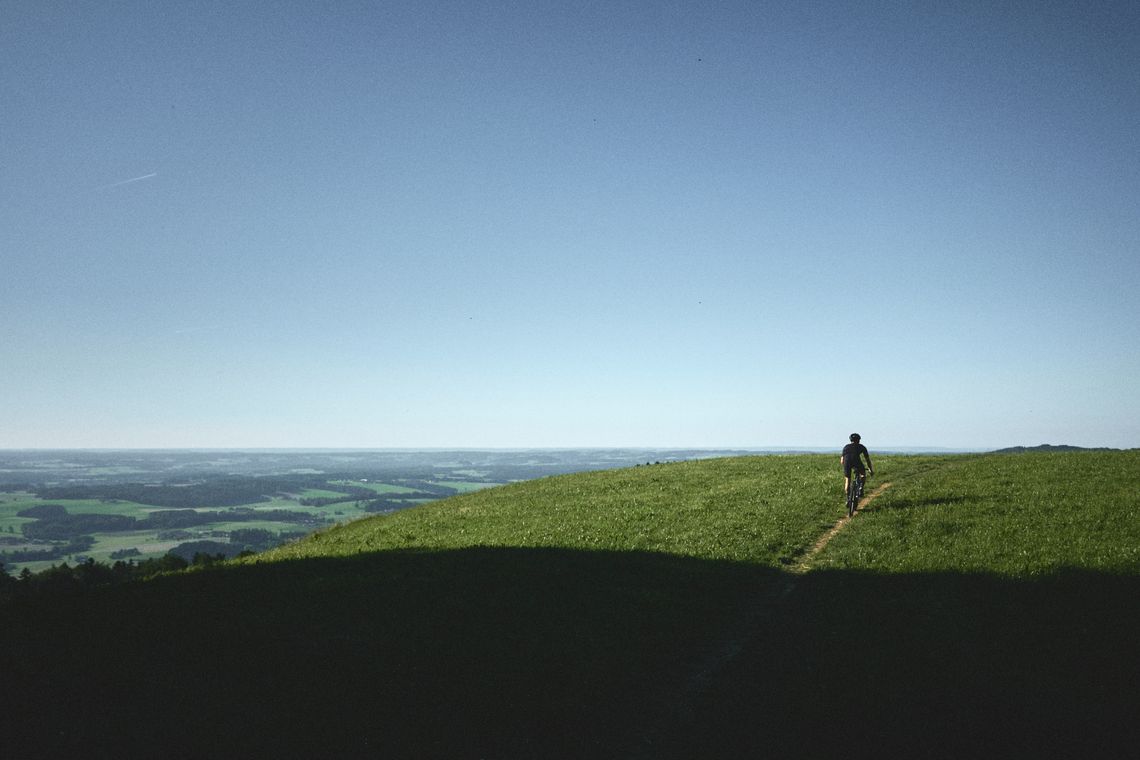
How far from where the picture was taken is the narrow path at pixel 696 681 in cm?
877

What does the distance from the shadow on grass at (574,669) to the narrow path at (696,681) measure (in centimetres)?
8

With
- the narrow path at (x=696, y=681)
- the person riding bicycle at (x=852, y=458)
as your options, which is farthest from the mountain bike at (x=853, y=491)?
the narrow path at (x=696, y=681)

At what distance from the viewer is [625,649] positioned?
39.0 feet

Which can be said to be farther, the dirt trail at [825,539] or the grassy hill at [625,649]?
the dirt trail at [825,539]

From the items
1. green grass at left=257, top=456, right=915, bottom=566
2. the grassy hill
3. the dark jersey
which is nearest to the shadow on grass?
the grassy hill

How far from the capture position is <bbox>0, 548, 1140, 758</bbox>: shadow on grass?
8625 mm

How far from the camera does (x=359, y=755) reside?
325 inches

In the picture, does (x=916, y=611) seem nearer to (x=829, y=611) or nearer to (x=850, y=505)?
(x=829, y=611)

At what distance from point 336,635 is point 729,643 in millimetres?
8873

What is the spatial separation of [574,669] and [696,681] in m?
2.37

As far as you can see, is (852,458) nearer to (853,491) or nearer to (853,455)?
(853,455)

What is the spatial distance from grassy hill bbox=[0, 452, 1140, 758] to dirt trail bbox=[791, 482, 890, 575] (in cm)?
23

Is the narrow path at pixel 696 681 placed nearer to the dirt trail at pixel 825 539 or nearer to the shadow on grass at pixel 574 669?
the shadow on grass at pixel 574 669

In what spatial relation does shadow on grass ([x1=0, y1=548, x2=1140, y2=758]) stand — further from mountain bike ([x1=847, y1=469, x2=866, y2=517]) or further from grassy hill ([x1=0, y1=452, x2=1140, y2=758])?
mountain bike ([x1=847, y1=469, x2=866, y2=517])
